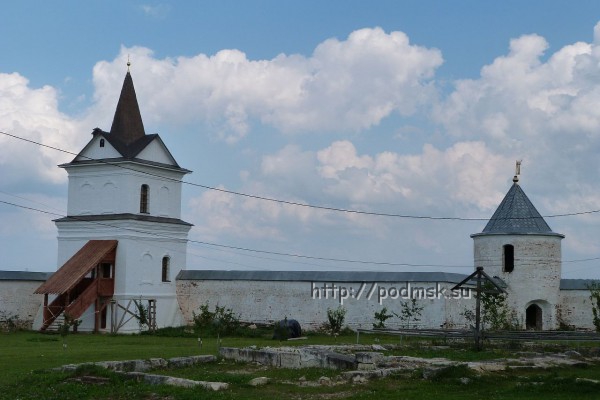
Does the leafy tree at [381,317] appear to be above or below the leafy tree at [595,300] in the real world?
below

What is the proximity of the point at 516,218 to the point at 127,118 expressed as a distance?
57.7 feet

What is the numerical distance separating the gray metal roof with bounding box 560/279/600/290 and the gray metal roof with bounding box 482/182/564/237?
2.18 metres

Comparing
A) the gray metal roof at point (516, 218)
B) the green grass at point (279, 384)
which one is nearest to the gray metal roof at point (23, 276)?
the green grass at point (279, 384)

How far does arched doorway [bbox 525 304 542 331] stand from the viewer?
36.0 m

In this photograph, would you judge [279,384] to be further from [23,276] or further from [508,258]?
[23,276]

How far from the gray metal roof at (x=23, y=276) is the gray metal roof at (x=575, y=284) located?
73.1 ft

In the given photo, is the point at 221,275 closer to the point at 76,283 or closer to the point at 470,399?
the point at 76,283

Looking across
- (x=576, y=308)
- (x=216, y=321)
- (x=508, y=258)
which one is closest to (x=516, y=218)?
(x=508, y=258)

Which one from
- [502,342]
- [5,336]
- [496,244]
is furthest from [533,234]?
[5,336]

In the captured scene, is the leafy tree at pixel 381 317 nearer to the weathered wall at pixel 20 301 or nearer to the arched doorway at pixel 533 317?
the arched doorway at pixel 533 317

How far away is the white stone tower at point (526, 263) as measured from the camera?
35.5 meters

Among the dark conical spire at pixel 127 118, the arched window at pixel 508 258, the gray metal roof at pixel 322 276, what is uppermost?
the dark conical spire at pixel 127 118

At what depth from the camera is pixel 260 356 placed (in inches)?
810

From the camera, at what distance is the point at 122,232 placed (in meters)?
36.4
